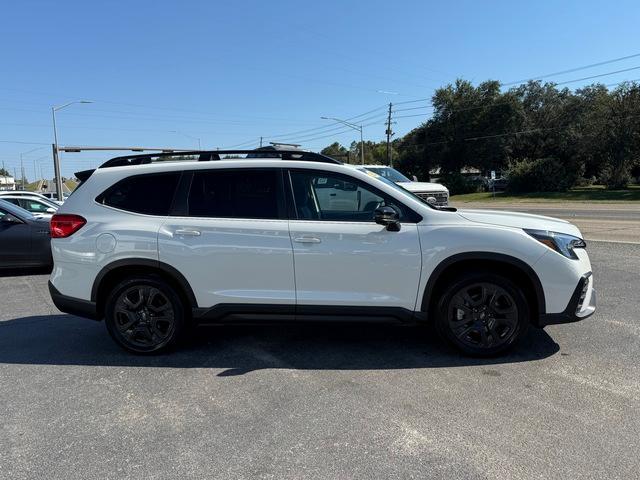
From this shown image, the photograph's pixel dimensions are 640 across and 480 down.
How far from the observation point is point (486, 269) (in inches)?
172

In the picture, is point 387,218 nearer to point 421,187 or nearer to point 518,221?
point 518,221

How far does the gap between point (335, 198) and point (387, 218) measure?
0.59m

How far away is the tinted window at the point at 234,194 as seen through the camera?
14.9 ft

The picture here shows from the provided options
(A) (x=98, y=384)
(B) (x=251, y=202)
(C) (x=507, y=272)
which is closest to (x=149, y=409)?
(A) (x=98, y=384)

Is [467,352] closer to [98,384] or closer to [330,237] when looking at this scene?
[330,237]

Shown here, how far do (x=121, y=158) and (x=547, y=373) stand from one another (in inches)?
171

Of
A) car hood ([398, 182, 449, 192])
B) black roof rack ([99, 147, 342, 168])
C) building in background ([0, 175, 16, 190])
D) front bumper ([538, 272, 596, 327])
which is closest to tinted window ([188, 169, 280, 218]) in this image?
black roof rack ([99, 147, 342, 168])

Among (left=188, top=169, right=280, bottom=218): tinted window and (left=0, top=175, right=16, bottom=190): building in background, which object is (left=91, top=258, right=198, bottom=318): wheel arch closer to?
(left=188, top=169, right=280, bottom=218): tinted window

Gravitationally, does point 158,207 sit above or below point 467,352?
above

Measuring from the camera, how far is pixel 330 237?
14.2ft

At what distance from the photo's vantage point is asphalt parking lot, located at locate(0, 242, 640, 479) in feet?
9.63

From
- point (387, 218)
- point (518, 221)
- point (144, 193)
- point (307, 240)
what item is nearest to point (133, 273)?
point (144, 193)

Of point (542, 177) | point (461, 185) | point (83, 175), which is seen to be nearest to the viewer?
point (83, 175)

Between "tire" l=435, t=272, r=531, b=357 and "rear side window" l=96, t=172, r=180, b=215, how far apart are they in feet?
8.70
